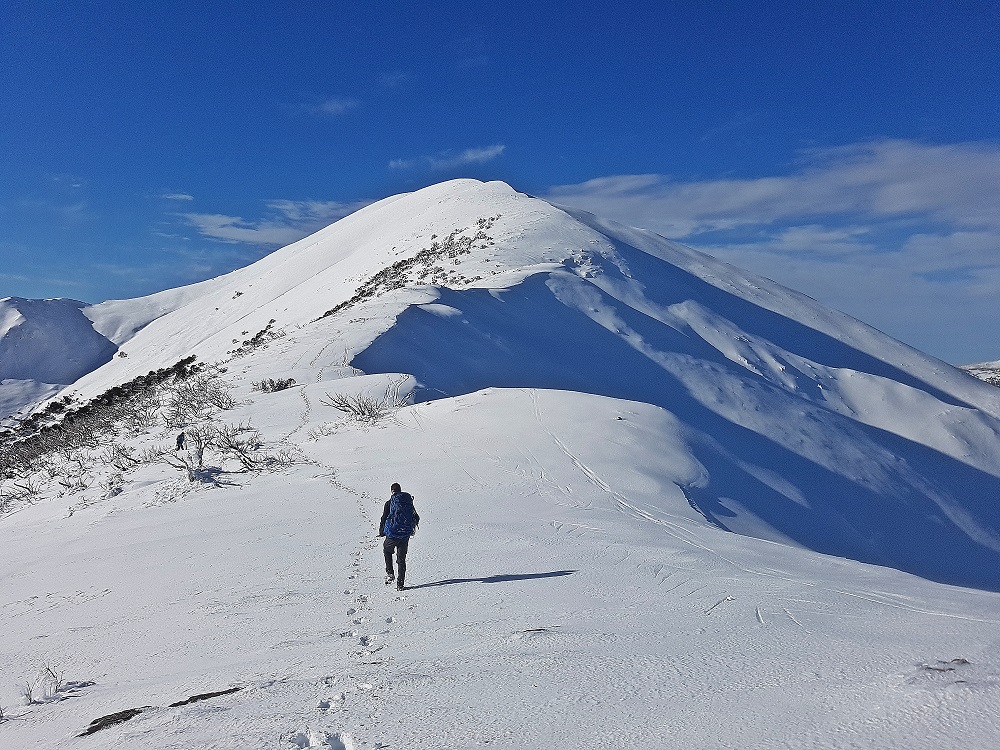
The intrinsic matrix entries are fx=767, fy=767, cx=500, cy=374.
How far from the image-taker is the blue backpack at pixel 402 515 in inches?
312

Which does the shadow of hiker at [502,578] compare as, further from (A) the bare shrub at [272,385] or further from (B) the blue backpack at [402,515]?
(A) the bare shrub at [272,385]

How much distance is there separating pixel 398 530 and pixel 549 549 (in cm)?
186

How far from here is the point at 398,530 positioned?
7.84 m

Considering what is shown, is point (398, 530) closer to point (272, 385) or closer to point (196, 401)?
point (196, 401)

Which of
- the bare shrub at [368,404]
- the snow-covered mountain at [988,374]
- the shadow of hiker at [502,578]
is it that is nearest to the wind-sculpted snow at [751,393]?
the bare shrub at [368,404]

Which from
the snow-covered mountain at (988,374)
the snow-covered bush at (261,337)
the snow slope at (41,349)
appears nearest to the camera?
the snow-covered bush at (261,337)

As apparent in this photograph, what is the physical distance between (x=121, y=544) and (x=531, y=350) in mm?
16060

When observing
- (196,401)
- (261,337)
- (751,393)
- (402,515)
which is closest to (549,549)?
(402,515)

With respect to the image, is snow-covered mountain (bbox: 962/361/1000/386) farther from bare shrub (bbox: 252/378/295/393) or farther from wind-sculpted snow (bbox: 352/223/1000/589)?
bare shrub (bbox: 252/378/295/393)

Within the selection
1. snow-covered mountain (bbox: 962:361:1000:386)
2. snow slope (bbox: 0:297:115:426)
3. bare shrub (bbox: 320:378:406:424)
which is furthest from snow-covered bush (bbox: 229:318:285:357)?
snow-covered mountain (bbox: 962:361:1000:386)

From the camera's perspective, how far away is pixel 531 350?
24.6 metres

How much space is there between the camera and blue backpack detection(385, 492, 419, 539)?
7.91 metres

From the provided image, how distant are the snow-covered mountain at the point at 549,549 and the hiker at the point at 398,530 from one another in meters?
0.32

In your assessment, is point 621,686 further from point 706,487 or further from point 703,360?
point 703,360
